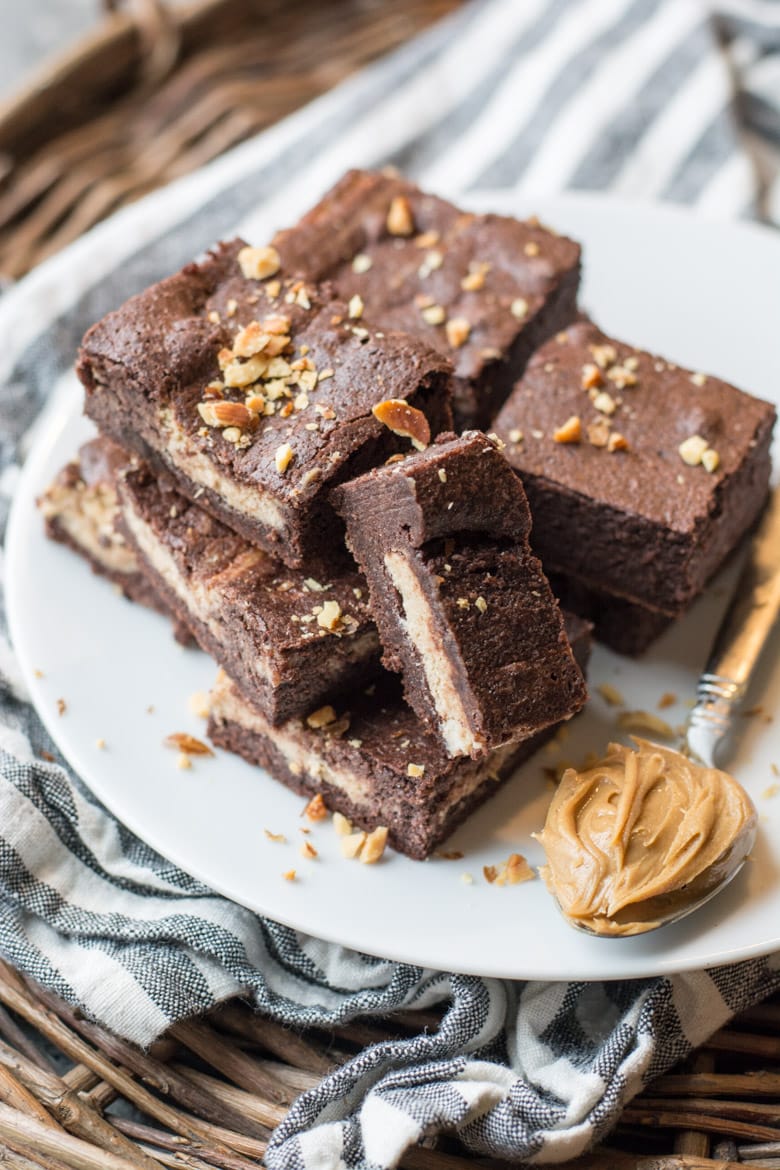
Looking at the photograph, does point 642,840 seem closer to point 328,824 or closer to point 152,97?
point 328,824

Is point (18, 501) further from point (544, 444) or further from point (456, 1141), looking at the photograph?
point (456, 1141)

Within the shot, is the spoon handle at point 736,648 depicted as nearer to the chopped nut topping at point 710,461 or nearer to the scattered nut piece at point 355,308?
the chopped nut topping at point 710,461

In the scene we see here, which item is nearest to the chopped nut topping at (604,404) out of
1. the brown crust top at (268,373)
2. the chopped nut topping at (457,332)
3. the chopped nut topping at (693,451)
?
the chopped nut topping at (693,451)

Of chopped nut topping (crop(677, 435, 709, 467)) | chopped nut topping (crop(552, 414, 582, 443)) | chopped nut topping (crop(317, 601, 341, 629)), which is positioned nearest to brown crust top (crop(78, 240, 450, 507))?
chopped nut topping (crop(317, 601, 341, 629))

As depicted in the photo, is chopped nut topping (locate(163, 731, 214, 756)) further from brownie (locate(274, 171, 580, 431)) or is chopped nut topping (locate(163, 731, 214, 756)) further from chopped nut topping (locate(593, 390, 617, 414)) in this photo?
chopped nut topping (locate(593, 390, 617, 414))

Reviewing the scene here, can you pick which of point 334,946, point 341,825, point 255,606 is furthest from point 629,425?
point 334,946

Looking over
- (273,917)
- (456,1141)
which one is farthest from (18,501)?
(456,1141)
